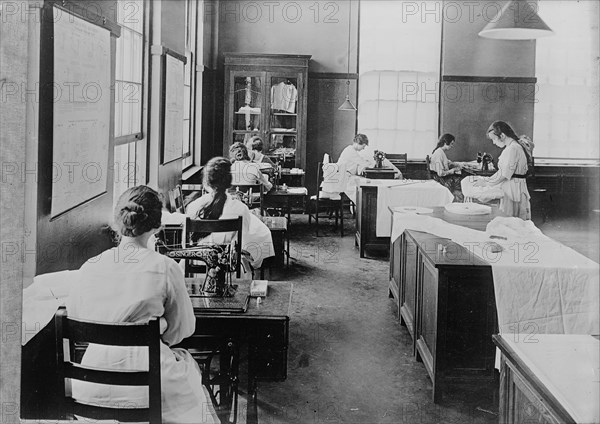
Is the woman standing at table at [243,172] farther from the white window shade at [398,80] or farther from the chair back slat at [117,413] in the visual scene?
the chair back slat at [117,413]

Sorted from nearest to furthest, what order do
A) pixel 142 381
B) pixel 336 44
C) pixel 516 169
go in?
pixel 142 381, pixel 516 169, pixel 336 44

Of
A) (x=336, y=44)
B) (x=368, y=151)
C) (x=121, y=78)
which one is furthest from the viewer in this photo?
(x=336, y=44)

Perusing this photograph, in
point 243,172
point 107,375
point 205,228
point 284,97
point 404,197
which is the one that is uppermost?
point 284,97

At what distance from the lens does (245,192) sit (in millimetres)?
7223

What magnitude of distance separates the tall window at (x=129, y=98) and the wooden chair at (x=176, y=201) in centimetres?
64

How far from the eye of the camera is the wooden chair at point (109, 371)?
219 cm

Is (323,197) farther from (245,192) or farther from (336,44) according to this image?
(336,44)

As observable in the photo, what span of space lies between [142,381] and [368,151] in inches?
315

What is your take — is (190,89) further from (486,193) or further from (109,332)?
(109,332)

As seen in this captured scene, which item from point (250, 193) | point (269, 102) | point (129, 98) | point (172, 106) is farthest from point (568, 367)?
point (269, 102)

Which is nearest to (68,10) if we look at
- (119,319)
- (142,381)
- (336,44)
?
(119,319)

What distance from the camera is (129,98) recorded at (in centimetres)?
539

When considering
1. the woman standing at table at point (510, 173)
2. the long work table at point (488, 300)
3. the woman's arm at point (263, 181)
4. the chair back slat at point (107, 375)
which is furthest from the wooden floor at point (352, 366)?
the woman standing at table at point (510, 173)

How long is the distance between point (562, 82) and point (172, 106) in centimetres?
697
